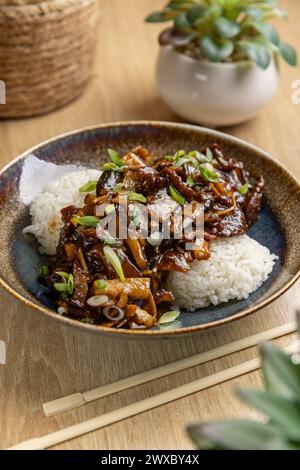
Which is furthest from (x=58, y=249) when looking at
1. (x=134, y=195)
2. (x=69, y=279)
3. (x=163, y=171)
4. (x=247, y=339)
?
(x=247, y=339)

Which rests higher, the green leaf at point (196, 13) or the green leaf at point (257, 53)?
the green leaf at point (196, 13)

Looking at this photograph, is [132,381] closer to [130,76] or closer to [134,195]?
[134,195]

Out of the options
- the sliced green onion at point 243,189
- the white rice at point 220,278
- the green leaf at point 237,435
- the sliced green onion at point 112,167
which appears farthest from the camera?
the sliced green onion at point 243,189

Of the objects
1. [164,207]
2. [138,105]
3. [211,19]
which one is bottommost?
[138,105]

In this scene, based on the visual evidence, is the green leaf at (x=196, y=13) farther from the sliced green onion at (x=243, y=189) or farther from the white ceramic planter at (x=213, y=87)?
the sliced green onion at (x=243, y=189)

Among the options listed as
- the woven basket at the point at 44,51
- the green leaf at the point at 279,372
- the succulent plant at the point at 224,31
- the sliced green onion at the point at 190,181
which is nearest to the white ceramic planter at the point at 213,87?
the succulent plant at the point at 224,31
